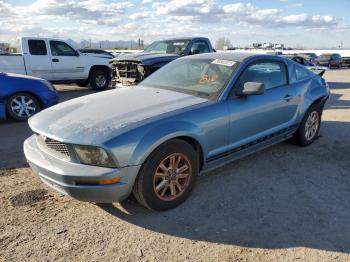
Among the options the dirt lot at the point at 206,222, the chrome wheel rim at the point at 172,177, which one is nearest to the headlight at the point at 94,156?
the chrome wheel rim at the point at 172,177

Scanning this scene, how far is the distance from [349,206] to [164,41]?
29.7 feet

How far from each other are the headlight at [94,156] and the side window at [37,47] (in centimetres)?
947

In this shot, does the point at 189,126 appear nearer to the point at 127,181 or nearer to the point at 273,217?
the point at 127,181

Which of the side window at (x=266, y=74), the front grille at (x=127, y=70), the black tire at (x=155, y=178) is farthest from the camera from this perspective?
the front grille at (x=127, y=70)

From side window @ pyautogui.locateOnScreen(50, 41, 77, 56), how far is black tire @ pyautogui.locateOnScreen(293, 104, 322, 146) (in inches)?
356

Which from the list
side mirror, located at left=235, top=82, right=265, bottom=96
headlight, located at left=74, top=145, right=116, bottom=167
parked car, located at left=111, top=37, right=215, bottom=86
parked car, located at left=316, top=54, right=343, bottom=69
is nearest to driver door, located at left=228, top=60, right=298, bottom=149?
side mirror, located at left=235, top=82, right=265, bottom=96

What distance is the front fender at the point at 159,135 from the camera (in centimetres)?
321

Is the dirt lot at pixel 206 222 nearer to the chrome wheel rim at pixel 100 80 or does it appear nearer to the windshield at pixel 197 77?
the windshield at pixel 197 77

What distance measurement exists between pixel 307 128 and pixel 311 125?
15 centimetres

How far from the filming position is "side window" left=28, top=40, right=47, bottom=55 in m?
11.5

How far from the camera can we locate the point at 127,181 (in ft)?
10.6

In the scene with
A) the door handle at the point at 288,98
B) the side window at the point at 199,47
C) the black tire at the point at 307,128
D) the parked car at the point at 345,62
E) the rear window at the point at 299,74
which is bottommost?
the parked car at the point at 345,62

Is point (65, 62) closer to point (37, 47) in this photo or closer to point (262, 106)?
point (37, 47)

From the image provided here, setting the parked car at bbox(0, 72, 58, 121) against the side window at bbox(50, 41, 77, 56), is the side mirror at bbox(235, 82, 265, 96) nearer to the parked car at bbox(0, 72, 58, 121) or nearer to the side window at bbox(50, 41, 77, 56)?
the parked car at bbox(0, 72, 58, 121)
